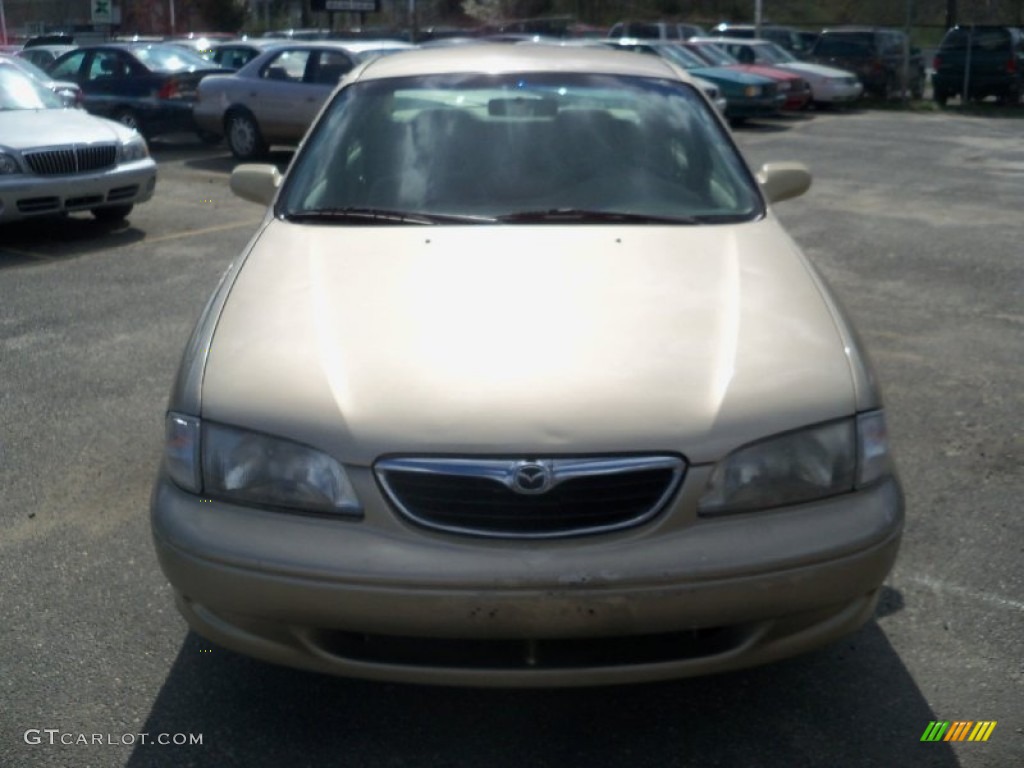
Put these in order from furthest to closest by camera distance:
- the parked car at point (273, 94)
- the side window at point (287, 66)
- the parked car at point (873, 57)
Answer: the parked car at point (873, 57) < the side window at point (287, 66) < the parked car at point (273, 94)

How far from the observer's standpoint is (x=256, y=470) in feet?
9.93

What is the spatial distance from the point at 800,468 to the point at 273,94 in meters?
13.3

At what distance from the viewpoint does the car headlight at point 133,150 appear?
419 inches

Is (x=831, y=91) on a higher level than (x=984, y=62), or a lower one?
lower

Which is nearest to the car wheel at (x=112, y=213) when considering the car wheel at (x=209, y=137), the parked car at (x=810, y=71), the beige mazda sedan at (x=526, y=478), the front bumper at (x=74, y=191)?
the front bumper at (x=74, y=191)

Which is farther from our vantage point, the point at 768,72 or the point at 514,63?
the point at 768,72

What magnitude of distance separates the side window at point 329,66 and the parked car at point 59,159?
4.41 m

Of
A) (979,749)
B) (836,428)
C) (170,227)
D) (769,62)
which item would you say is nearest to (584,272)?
(836,428)

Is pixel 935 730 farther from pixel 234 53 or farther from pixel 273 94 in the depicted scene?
pixel 234 53

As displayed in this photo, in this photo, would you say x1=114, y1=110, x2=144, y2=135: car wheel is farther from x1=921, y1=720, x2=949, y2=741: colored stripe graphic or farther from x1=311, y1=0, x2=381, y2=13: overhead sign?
x1=921, y1=720, x2=949, y2=741: colored stripe graphic

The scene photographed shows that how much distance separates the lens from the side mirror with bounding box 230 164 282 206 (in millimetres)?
4984

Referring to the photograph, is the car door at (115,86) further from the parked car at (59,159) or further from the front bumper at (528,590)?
the front bumper at (528,590)

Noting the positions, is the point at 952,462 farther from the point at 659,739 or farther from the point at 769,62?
the point at 769,62

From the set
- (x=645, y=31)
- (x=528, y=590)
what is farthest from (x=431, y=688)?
(x=645, y=31)
